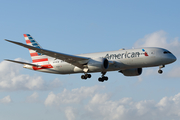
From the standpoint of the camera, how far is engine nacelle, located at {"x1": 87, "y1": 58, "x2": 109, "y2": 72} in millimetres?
48469

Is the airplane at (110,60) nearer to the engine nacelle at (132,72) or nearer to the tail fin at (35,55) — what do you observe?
the tail fin at (35,55)

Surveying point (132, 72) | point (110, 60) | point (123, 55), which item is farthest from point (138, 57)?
point (132, 72)

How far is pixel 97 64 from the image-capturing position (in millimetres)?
48625

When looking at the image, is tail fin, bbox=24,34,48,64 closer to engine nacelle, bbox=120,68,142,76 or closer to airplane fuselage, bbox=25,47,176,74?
airplane fuselage, bbox=25,47,176,74

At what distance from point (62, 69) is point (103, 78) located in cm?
799

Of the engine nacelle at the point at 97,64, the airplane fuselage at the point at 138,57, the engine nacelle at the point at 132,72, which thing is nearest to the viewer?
the airplane fuselage at the point at 138,57

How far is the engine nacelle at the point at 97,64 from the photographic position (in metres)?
48.5

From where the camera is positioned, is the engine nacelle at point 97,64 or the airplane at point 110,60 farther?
the engine nacelle at point 97,64

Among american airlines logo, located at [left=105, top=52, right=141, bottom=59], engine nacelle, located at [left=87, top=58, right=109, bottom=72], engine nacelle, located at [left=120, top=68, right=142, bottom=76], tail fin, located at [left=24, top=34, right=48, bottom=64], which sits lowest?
engine nacelle, located at [left=87, top=58, right=109, bottom=72]

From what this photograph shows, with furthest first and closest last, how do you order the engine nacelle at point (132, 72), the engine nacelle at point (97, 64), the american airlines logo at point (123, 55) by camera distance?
1. the engine nacelle at point (132, 72)
2. the american airlines logo at point (123, 55)
3. the engine nacelle at point (97, 64)

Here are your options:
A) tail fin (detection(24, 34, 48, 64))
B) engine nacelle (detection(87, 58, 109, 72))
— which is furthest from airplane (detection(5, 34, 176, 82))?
tail fin (detection(24, 34, 48, 64))

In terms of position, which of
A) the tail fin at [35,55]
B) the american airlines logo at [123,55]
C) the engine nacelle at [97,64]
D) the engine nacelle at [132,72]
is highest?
the tail fin at [35,55]

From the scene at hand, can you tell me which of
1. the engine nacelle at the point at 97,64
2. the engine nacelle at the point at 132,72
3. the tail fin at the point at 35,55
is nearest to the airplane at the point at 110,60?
the engine nacelle at the point at 97,64

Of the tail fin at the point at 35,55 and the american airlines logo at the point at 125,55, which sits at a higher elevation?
the tail fin at the point at 35,55
